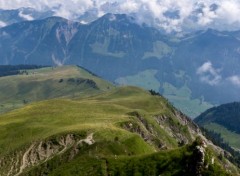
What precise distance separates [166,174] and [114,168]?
72.6 ft

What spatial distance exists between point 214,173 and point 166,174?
15317 mm

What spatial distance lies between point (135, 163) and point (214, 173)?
3110cm

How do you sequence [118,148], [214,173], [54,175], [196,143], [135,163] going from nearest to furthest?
[214,173]
[196,143]
[135,163]
[54,175]
[118,148]

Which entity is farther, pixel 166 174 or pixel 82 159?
pixel 82 159

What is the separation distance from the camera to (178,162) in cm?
14925

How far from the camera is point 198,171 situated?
141250mm

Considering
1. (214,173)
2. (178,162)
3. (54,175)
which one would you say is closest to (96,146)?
(54,175)

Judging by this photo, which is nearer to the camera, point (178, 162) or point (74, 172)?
point (178, 162)

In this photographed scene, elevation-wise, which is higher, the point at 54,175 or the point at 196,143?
the point at 196,143

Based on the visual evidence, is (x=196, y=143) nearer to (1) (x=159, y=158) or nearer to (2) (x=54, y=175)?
(1) (x=159, y=158)

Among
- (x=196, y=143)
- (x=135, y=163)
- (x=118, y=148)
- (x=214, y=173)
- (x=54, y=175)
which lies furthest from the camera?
(x=118, y=148)

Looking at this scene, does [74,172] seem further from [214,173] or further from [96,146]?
[214,173]

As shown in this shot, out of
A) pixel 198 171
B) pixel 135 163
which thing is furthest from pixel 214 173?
pixel 135 163

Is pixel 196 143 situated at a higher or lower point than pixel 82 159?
higher
